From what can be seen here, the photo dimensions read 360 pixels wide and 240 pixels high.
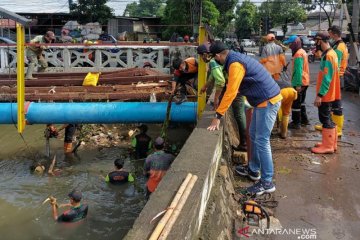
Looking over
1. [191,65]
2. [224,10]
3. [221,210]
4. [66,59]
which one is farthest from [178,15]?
[221,210]

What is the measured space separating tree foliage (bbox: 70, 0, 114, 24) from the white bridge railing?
47.8ft

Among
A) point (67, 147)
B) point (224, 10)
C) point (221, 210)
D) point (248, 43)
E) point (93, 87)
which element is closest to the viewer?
point (221, 210)

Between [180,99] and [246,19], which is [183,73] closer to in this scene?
[180,99]

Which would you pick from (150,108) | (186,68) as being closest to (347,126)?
(186,68)

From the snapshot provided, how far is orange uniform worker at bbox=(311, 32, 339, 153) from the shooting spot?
6270 millimetres

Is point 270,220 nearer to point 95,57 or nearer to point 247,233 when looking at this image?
point 247,233

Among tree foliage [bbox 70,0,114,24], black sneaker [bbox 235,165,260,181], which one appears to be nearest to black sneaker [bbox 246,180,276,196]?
black sneaker [bbox 235,165,260,181]

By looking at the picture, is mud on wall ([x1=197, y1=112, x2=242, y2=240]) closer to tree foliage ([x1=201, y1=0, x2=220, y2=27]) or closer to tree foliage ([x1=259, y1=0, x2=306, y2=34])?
tree foliage ([x1=201, y1=0, x2=220, y2=27])

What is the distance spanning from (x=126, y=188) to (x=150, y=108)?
1673 millimetres

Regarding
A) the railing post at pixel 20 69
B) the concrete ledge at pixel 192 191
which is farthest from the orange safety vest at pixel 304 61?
the railing post at pixel 20 69

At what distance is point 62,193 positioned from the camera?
786 cm

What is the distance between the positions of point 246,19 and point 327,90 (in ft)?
193

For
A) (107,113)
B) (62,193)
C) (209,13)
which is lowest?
(62,193)

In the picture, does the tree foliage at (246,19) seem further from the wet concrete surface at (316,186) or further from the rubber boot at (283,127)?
the wet concrete surface at (316,186)
